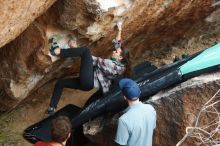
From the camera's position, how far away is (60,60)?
22.9 feet

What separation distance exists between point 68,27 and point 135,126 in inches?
74.8

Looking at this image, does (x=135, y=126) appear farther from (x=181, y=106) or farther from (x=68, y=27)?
(x=68, y=27)

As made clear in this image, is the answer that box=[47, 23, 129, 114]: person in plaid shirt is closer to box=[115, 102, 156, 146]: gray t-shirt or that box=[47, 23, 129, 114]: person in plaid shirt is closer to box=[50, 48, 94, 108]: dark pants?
box=[50, 48, 94, 108]: dark pants

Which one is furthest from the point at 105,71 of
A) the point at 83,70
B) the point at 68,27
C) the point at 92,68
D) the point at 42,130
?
the point at 42,130

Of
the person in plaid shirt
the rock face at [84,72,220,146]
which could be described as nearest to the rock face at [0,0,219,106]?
the person in plaid shirt

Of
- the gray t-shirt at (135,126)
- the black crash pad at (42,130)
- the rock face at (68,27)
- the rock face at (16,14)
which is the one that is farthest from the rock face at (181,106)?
the rock face at (16,14)

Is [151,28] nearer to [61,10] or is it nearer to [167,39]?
[167,39]

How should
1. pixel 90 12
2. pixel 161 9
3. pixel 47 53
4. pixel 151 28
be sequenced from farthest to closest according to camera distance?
pixel 151 28 → pixel 161 9 → pixel 47 53 → pixel 90 12

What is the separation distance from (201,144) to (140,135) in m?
0.95

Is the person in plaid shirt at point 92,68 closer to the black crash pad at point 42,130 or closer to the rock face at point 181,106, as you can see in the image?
the black crash pad at point 42,130

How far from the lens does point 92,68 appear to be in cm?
620

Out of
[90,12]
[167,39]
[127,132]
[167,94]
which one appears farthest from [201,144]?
[167,39]

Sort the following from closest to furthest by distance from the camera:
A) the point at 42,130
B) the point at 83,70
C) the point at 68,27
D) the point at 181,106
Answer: the point at 181,106
the point at 83,70
the point at 68,27
the point at 42,130

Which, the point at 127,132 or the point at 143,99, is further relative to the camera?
the point at 143,99
